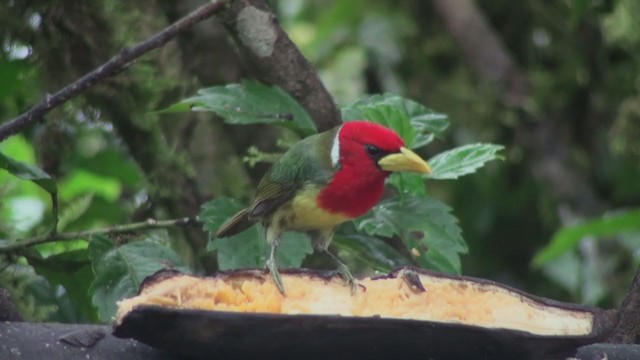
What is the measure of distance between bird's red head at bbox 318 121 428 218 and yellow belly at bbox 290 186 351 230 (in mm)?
15

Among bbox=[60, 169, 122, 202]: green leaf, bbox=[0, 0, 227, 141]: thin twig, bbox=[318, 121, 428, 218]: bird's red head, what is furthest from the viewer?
bbox=[60, 169, 122, 202]: green leaf

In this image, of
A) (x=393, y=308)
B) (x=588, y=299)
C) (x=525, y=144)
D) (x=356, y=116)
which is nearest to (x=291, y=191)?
(x=356, y=116)

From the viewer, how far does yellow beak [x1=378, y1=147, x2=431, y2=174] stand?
6.95 ft

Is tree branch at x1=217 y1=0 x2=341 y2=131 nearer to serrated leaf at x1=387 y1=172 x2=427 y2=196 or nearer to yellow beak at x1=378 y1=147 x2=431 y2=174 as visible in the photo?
serrated leaf at x1=387 y1=172 x2=427 y2=196

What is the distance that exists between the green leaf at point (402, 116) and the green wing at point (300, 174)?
151 mm

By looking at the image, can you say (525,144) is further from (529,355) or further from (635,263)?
(529,355)

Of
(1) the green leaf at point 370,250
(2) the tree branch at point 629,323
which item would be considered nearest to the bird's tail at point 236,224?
(1) the green leaf at point 370,250

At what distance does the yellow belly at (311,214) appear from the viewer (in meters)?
2.25

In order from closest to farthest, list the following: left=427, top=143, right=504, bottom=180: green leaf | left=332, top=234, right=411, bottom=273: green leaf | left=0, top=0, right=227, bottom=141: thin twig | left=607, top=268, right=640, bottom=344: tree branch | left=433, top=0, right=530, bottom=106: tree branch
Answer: left=607, top=268, right=640, bottom=344: tree branch < left=0, top=0, right=227, bottom=141: thin twig < left=427, top=143, right=504, bottom=180: green leaf < left=332, top=234, right=411, bottom=273: green leaf < left=433, top=0, right=530, bottom=106: tree branch

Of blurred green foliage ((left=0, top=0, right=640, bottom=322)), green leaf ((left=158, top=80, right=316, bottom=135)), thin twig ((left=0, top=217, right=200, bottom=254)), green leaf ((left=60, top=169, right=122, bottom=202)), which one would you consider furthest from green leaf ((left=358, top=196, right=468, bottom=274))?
green leaf ((left=60, top=169, right=122, bottom=202))

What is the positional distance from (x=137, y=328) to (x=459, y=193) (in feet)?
10.1

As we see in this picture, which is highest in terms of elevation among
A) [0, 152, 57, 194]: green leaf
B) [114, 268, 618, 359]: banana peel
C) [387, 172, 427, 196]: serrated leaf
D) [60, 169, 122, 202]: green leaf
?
[60, 169, 122, 202]: green leaf

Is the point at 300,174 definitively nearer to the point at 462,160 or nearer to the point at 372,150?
the point at 372,150

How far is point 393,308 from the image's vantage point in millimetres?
1663
